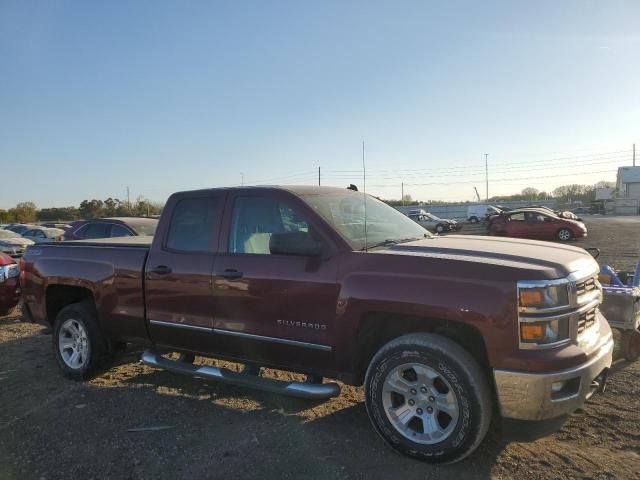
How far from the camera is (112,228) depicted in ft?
35.8

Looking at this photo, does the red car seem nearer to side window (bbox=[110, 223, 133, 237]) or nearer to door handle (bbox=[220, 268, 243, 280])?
side window (bbox=[110, 223, 133, 237])

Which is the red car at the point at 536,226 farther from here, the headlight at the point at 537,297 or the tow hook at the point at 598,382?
the headlight at the point at 537,297

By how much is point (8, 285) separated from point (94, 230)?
3025 millimetres

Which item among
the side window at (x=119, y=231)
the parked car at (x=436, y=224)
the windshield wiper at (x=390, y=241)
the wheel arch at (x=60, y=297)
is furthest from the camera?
the parked car at (x=436, y=224)

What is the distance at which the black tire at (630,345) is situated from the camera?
5320 mm

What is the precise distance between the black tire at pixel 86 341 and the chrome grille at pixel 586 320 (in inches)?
174

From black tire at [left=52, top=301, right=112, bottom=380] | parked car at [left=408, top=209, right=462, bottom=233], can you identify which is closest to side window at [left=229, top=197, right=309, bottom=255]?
black tire at [left=52, top=301, right=112, bottom=380]

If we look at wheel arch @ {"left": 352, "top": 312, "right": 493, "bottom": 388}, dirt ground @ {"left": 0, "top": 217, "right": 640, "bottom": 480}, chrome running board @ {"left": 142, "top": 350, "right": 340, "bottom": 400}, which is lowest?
dirt ground @ {"left": 0, "top": 217, "right": 640, "bottom": 480}

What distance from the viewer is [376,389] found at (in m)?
3.53

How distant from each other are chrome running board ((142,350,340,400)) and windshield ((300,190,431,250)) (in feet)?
3.61

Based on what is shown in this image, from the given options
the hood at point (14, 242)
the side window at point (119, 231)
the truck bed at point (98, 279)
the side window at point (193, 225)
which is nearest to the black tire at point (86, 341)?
the truck bed at point (98, 279)

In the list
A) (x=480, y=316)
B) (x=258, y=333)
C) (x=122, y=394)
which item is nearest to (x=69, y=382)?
(x=122, y=394)

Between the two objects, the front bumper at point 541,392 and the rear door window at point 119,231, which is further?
the rear door window at point 119,231

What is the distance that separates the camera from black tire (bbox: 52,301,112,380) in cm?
522
